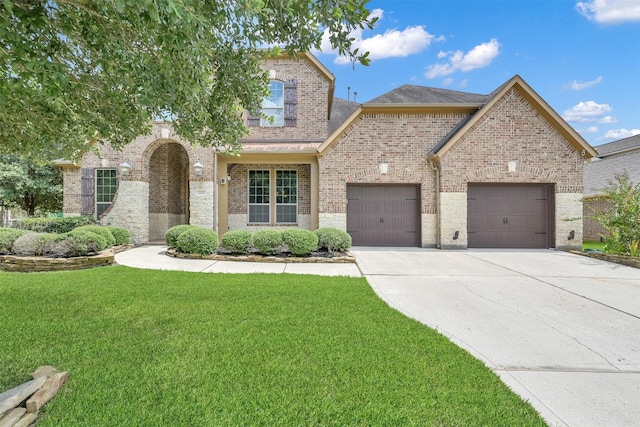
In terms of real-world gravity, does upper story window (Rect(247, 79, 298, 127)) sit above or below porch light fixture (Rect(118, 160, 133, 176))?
above

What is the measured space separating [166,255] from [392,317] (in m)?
7.55

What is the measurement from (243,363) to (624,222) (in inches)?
437

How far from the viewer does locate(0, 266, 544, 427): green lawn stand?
7.06 feet

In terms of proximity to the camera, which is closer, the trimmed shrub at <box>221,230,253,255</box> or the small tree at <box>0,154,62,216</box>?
the trimmed shrub at <box>221,230,253,255</box>

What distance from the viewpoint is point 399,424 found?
205cm

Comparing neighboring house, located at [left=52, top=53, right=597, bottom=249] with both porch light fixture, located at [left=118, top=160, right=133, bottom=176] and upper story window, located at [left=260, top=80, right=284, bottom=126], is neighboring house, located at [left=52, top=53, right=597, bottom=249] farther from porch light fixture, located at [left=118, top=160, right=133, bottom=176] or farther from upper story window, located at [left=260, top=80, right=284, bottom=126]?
porch light fixture, located at [left=118, top=160, right=133, bottom=176]

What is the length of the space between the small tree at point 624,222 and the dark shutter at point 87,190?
17776 mm

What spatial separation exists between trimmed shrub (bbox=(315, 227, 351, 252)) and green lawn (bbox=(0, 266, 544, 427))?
3940 mm

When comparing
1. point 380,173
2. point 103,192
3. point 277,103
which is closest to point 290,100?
point 277,103

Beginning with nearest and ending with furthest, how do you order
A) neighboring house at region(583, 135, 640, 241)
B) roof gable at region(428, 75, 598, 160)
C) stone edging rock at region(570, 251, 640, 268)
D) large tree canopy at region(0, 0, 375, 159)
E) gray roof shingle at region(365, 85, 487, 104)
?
large tree canopy at region(0, 0, 375, 159) < stone edging rock at region(570, 251, 640, 268) < roof gable at region(428, 75, 598, 160) < gray roof shingle at region(365, 85, 487, 104) < neighboring house at region(583, 135, 640, 241)

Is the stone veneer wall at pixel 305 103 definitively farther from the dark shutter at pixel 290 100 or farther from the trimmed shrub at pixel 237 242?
the trimmed shrub at pixel 237 242

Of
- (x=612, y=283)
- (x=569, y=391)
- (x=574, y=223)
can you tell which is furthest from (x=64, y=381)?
(x=574, y=223)

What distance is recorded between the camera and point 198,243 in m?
8.48

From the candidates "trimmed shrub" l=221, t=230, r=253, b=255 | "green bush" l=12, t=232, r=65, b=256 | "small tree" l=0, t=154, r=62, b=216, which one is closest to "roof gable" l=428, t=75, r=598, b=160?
"trimmed shrub" l=221, t=230, r=253, b=255
